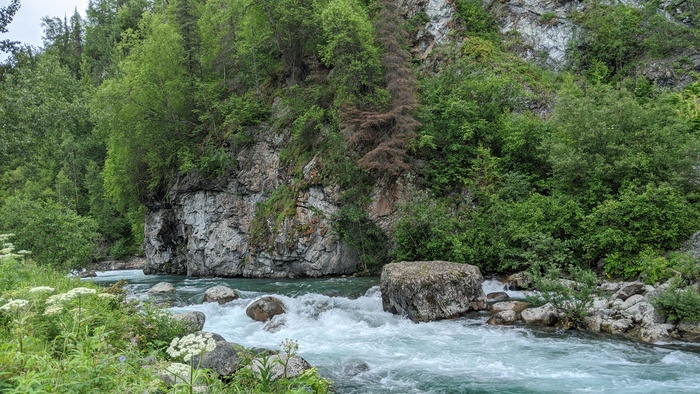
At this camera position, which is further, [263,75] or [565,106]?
[263,75]

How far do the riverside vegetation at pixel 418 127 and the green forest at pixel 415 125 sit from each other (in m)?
0.10

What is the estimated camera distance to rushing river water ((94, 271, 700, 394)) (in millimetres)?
8648

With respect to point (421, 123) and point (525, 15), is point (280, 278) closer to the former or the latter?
point (421, 123)

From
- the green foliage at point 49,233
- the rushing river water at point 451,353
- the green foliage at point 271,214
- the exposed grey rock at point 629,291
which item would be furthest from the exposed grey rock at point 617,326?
the green foliage at point 49,233

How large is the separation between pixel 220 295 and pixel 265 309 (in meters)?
3.13

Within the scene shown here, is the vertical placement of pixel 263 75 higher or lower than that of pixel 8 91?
higher

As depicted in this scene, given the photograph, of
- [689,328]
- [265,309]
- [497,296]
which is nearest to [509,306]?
[497,296]

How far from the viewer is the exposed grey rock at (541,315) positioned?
40.9 ft

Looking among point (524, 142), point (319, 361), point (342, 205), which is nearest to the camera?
point (319, 361)

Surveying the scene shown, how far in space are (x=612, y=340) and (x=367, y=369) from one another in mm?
6347

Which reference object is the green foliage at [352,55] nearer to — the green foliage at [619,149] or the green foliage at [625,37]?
the green foliage at [619,149]

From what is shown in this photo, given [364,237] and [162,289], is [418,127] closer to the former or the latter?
[364,237]

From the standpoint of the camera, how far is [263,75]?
2973 cm

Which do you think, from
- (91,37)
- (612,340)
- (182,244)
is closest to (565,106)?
(612,340)
